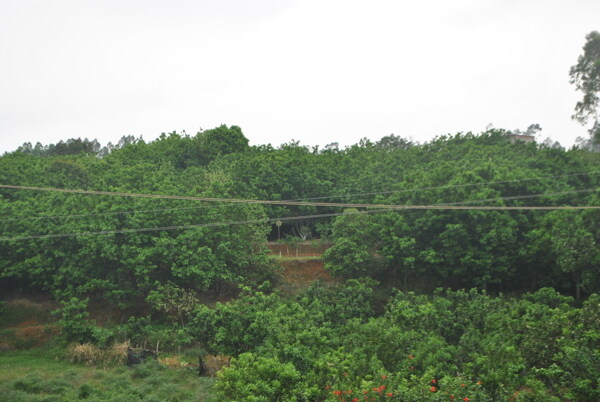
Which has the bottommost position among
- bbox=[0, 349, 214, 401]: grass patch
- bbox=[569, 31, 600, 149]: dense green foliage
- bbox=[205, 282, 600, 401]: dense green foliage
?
bbox=[0, 349, 214, 401]: grass patch

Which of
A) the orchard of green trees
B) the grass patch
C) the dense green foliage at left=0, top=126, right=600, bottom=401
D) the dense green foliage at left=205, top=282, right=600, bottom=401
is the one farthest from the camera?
the grass patch

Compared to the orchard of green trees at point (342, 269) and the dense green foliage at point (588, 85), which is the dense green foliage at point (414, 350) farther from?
the dense green foliage at point (588, 85)

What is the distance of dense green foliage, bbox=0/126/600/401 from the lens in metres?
13.3

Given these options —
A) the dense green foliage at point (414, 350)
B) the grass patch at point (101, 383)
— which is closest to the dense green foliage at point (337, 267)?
the dense green foliage at point (414, 350)

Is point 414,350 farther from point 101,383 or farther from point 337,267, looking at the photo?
point 337,267

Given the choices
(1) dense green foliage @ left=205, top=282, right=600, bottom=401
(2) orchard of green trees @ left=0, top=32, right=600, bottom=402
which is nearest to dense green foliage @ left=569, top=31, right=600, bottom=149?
(2) orchard of green trees @ left=0, top=32, right=600, bottom=402

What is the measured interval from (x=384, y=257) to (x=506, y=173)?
780 centimetres

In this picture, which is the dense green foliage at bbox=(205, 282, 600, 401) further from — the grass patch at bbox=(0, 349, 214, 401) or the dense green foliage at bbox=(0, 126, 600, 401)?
the grass patch at bbox=(0, 349, 214, 401)

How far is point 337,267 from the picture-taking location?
2514 centimetres

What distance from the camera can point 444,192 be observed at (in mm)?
25062

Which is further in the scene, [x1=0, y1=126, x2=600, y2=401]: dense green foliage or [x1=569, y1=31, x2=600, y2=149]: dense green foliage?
[x1=569, y1=31, x2=600, y2=149]: dense green foliage

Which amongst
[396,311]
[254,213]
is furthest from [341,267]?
[396,311]

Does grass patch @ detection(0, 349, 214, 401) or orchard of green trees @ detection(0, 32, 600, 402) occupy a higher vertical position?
orchard of green trees @ detection(0, 32, 600, 402)

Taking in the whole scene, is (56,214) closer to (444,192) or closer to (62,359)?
(62,359)
